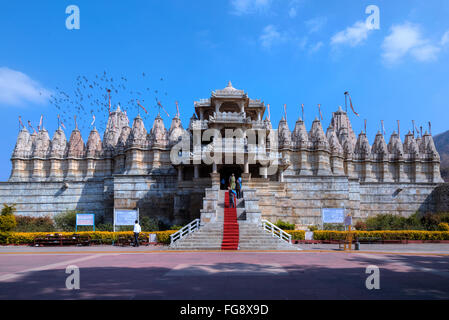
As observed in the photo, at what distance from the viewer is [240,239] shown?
773 inches

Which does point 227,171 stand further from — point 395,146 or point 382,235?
point 395,146

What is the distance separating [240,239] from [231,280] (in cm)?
1002

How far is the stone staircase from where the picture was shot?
1902 centimetres

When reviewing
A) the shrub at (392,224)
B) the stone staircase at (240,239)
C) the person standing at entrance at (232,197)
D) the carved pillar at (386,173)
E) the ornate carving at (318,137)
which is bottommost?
the shrub at (392,224)

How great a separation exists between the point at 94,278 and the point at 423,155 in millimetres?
45393

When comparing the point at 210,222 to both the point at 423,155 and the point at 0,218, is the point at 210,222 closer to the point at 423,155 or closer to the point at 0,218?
the point at 0,218

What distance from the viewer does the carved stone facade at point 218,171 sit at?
32.2m

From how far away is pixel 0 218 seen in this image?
2383cm

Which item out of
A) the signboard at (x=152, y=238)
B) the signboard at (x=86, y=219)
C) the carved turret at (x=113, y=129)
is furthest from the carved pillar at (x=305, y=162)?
the signboard at (x=86, y=219)

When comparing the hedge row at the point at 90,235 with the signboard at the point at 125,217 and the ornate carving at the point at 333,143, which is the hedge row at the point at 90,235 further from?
the ornate carving at the point at 333,143

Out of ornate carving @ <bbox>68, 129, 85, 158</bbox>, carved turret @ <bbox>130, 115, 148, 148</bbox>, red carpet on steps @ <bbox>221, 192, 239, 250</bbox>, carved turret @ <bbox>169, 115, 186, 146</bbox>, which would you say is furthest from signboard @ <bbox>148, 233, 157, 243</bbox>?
ornate carving @ <bbox>68, 129, 85, 158</bbox>

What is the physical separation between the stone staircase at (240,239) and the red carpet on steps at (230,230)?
0.21 meters

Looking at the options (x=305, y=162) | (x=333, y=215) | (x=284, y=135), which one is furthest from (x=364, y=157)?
(x=333, y=215)

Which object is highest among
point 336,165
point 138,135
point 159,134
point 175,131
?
point 175,131
